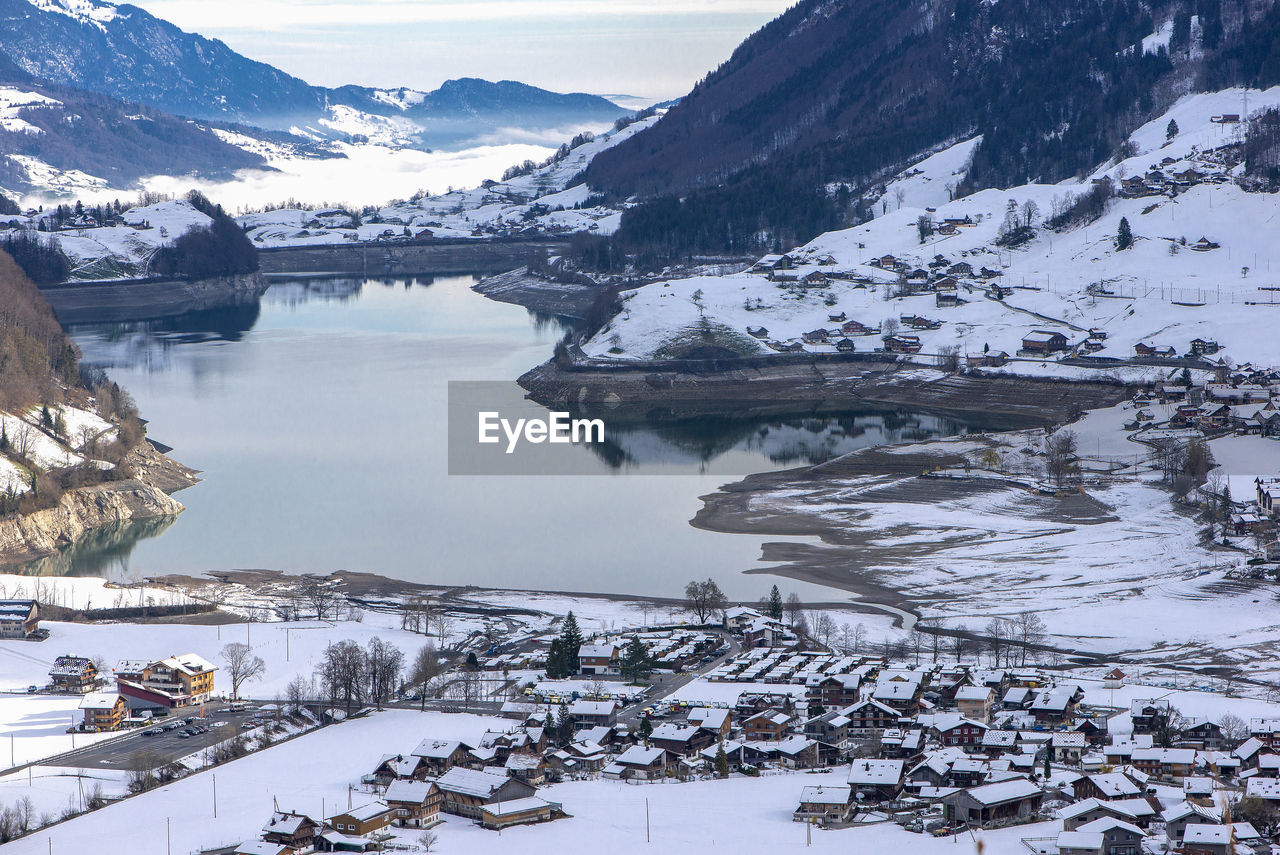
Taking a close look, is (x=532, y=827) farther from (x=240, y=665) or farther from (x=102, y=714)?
(x=240, y=665)

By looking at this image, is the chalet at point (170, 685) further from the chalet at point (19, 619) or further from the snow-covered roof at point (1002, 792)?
the snow-covered roof at point (1002, 792)

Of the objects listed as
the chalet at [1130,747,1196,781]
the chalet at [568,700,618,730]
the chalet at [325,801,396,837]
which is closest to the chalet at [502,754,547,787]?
the chalet at [325,801,396,837]

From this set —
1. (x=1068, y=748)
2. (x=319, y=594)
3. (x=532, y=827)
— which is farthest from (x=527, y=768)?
(x=319, y=594)

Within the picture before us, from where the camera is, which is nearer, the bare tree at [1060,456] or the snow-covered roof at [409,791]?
the snow-covered roof at [409,791]

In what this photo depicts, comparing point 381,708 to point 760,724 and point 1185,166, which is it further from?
point 1185,166

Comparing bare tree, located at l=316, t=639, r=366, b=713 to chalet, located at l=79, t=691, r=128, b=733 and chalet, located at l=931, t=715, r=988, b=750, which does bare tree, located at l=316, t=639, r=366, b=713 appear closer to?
chalet, located at l=79, t=691, r=128, b=733

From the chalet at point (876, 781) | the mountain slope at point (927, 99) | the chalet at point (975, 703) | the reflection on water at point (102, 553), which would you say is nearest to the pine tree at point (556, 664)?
the chalet at point (975, 703)
